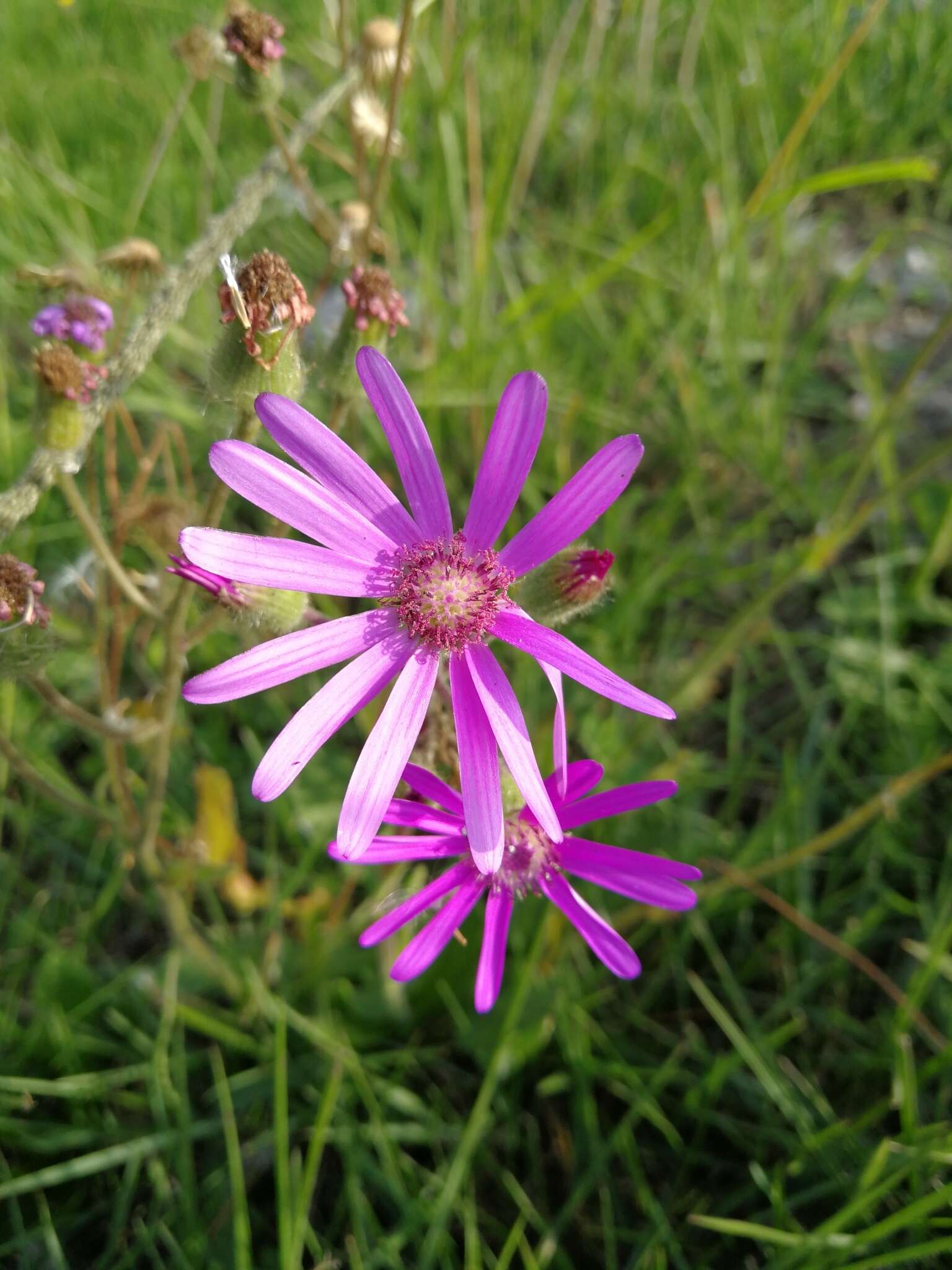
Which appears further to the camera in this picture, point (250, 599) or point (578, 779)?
point (578, 779)

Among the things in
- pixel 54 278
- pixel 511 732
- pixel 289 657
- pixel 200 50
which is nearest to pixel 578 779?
pixel 511 732

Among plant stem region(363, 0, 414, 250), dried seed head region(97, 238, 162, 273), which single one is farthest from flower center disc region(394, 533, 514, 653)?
dried seed head region(97, 238, 162, 273)

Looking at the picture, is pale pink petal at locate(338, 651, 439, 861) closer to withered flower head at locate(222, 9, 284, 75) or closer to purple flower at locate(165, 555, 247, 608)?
purple flower at locate(165, 555, 247, 608)

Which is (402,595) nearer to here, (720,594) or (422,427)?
Result: (422,427)

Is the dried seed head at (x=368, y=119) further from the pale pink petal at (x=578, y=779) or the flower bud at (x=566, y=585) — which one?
the pale pink petal at (x=578, y=779)

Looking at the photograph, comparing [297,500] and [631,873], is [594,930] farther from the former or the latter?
[297,500]

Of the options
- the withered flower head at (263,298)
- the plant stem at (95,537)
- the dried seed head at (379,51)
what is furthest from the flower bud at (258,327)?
the dried seed head at (379,51)

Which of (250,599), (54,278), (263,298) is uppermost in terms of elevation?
(54,278)
